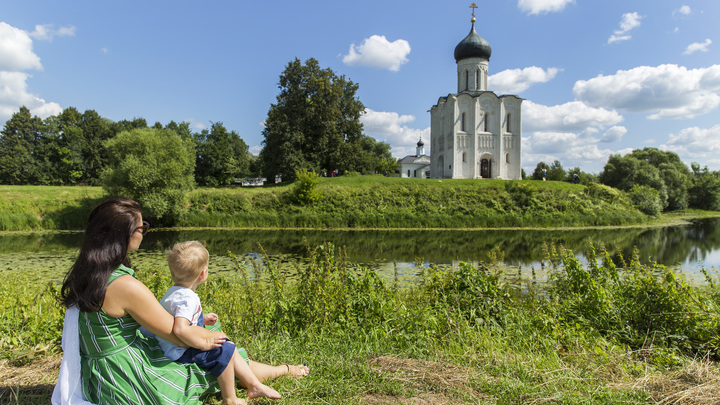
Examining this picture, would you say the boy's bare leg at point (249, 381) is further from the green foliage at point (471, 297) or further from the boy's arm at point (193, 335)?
the green foliage at point (471, 297)

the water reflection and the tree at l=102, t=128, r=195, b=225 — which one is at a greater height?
the tree at l=102, t=128, r=195, b=225

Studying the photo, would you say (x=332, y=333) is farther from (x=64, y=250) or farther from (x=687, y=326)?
(x=64, y=250)

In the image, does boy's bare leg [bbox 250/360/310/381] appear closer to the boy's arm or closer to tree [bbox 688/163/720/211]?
the boy's arm

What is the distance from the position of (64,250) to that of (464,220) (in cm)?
2143

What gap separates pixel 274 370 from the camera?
3236 millimetres

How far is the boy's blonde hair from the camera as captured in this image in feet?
8.77

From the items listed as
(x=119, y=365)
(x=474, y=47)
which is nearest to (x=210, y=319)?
(x=119, y=365)

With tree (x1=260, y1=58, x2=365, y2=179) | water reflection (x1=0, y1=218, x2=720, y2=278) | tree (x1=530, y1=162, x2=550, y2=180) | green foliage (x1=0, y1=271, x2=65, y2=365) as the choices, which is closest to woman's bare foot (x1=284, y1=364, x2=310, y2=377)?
green foliage (x1=0, y1=271, x2=65, y2=365)

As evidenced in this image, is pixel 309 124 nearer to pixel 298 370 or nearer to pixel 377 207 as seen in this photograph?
pixel 377 207

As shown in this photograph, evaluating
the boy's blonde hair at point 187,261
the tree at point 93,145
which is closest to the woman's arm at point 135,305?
the boy's blonde hair at point 187,261

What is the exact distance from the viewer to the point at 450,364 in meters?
3.54

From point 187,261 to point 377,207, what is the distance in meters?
24.7

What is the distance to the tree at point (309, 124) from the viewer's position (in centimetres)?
3503

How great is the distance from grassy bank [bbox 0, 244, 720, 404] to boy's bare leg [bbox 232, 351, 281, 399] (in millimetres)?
157
